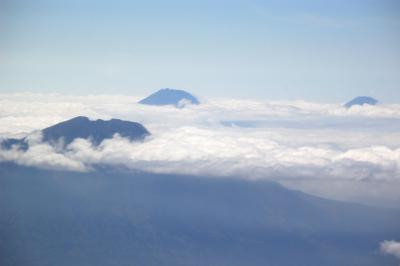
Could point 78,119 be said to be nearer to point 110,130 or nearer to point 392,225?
point 110,130

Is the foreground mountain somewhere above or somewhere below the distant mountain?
below

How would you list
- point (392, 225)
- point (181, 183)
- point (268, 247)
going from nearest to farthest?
point (268, 247) → point (392, 225) → point (181, 183)

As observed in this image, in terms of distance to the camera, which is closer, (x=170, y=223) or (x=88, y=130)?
(x=170, y=223)

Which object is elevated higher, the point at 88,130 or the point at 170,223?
the point at 88,130

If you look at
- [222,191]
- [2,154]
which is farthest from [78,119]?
[222,191]

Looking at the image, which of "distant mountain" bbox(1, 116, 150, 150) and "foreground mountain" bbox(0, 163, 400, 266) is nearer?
"foreground mountain" bbox(0, 163, 400, 266)
